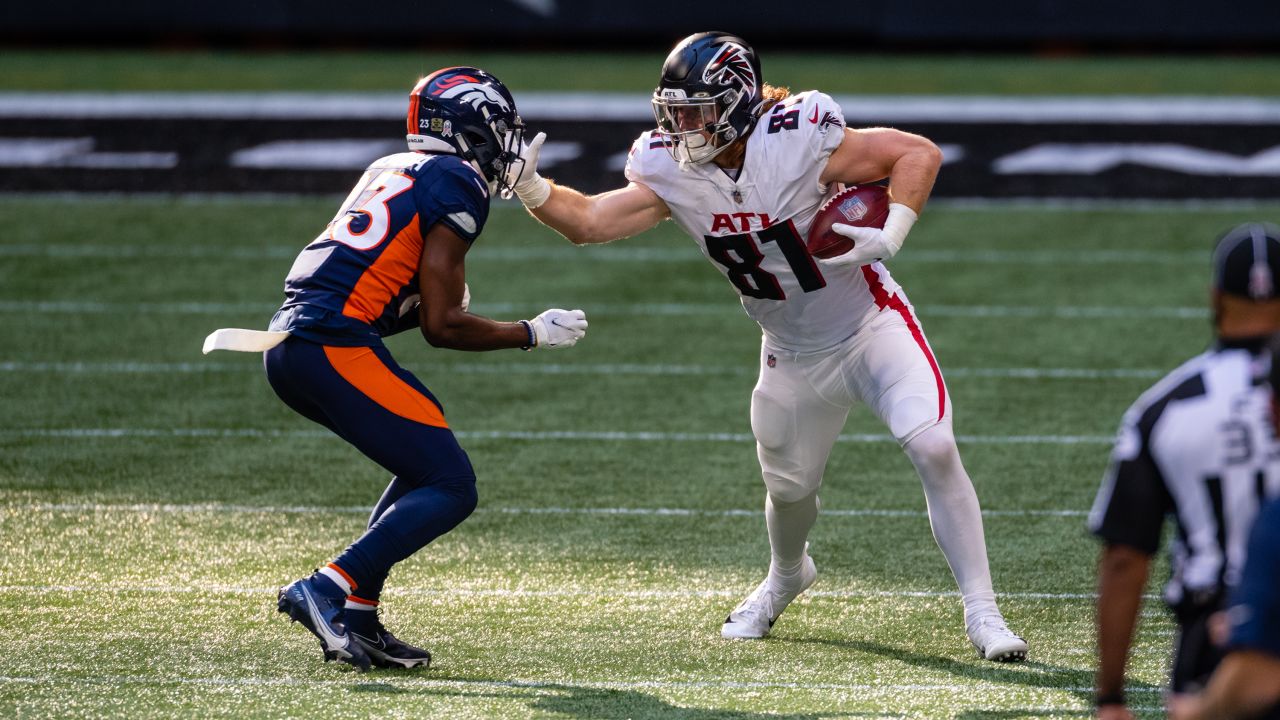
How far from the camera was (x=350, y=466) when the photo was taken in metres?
6.38

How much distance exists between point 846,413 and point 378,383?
1.28 metres

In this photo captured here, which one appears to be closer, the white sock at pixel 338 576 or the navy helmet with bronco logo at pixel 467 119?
the white sock at pixel 338 576

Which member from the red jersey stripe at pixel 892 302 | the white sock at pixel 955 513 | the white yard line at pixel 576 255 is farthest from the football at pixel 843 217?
the white yard line at pixel 576 255

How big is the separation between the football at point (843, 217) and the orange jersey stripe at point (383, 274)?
1.07 meters

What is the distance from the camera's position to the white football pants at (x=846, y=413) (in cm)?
425

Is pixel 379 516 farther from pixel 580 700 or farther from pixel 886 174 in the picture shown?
pixel 886 174

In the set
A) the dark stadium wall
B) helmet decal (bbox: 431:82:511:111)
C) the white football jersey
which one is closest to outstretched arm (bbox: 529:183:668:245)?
the white football jersey

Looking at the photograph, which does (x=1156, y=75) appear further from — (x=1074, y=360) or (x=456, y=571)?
(x=456, y=571)

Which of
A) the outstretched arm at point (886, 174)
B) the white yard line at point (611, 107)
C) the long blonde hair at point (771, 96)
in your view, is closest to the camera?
the outstretched arm at point (886, 174)

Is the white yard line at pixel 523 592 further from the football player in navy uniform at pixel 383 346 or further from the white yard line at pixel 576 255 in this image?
the white yard line at pixel 576 255

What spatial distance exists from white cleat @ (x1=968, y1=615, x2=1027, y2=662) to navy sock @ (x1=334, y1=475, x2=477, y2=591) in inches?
53.0

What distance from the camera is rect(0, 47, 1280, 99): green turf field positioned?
1438 centimetres

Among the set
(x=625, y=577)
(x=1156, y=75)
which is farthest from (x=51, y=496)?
(x=1156, y=75)

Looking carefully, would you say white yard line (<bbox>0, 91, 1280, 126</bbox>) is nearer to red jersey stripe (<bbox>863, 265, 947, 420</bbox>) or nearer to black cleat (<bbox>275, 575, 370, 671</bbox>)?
red jersey stripe (<bbox>863, 265, 947, 420</bbox>)
